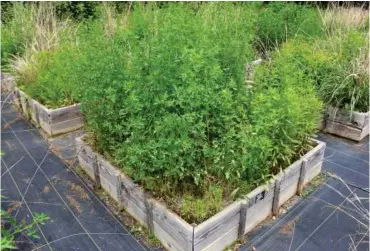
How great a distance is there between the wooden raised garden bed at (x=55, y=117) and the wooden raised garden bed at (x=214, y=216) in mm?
854

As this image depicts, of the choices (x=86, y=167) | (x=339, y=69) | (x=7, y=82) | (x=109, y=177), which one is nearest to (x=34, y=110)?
(x=7, y=82)

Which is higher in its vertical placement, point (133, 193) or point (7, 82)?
point (7, 82)

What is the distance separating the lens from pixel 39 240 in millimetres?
2418

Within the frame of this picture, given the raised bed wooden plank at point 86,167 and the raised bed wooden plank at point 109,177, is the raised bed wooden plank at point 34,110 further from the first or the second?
the raised bed wooden plank at point 109,177

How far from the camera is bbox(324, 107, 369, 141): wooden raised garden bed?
3.64m

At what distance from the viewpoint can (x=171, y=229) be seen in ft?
7.33

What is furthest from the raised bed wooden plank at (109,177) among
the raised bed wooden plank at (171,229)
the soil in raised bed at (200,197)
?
the raised bed wooden plank at (171,229)

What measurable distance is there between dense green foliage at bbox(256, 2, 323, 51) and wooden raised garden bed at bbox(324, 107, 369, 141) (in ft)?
5.21

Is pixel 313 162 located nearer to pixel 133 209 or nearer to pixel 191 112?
pixel 191 112

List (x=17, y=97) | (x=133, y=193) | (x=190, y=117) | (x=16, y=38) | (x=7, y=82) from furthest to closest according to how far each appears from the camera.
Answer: (x=16, y=38), (x=7, y=82), (x=17, y=97), (x=133, y=193), (x=190, y=117)

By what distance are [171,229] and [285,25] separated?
12.7 ft

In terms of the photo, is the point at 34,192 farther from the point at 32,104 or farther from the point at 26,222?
the point at 32,104

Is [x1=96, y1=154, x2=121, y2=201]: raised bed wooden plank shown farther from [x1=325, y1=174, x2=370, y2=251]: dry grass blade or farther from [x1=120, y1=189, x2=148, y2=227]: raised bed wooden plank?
[x1=325, y1=174, x2=370, y2=251]: dry grass blade

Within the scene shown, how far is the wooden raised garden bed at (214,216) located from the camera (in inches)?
85.5
